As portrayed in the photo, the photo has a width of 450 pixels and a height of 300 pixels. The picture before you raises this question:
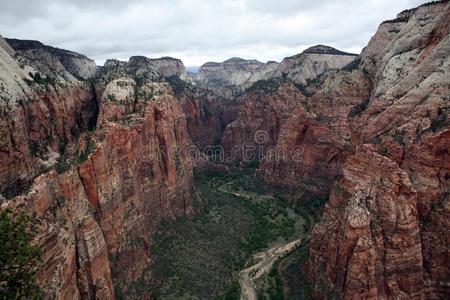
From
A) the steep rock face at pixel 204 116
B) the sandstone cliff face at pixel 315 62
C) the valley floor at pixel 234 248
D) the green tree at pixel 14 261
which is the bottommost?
the valley floor at pixel 234 248

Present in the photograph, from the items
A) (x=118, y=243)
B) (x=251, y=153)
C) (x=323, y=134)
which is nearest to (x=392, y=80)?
(x=323, y=134)

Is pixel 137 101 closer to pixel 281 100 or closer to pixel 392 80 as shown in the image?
pixel 392 80

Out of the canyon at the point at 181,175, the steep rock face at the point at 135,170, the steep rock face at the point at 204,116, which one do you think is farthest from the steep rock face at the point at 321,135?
the steep rock face at the point at 204,116

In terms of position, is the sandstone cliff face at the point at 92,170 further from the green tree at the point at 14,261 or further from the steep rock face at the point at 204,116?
the steep rock face at the point at 204,116

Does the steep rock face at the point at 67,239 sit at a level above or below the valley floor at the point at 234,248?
above

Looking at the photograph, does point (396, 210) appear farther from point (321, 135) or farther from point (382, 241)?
point (321, 135)
